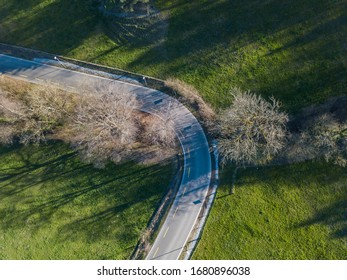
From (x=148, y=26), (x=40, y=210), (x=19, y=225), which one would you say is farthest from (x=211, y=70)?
(x=19, y=225)

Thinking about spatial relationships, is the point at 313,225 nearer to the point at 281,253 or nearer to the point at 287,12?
the point at 281,253

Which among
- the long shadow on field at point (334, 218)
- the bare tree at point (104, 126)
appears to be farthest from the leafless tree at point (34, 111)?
the long shadow on field at point (334, 218)

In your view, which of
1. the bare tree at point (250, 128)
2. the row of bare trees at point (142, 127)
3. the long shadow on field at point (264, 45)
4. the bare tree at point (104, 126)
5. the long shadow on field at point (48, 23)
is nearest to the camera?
the bare tree at point (250, 128)

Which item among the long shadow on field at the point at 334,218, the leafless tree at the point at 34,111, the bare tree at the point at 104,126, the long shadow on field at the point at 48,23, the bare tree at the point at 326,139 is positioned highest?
the long shadow on field at the point at 48,23

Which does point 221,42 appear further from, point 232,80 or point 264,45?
point 264,45

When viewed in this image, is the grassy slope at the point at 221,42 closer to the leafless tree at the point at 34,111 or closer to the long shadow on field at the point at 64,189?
the leafless tree at the point at 34,111

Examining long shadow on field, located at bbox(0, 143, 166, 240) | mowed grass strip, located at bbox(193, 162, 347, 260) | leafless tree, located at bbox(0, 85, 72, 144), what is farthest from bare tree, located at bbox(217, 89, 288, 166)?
leafless tree, located at bbox(0, 85, 72, 144)
